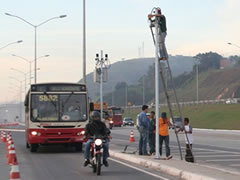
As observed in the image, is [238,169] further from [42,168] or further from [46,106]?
[46,106]

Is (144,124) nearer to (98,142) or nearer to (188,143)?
(188,143)

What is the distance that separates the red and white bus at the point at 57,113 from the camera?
25.6 m

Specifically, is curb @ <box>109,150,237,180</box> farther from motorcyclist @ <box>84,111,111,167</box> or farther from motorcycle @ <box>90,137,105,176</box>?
motorcycle @ <box>90,137,105,176</box>

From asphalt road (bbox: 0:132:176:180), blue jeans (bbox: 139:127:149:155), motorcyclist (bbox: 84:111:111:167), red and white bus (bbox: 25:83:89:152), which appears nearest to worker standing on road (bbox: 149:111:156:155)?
blue jeans (bbox: 139:127:149:155)

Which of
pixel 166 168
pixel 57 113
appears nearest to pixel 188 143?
pixel 166 168

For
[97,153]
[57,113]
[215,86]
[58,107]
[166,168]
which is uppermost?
[215,86]

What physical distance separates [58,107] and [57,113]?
0.93ft

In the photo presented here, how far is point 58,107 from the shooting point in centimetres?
2591

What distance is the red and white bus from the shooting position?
2559 cm

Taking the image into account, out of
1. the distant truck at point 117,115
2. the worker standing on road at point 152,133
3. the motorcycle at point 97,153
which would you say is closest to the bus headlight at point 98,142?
the motorcycle at point 97,153

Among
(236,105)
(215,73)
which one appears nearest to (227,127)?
(236,105)

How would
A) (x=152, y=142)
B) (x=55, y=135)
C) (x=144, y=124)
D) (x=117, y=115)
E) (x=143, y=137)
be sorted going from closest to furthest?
(x=144, y=124), (x=143, y=137), (x=152, y=142), (x=55, y=135), (x=117, y=115)

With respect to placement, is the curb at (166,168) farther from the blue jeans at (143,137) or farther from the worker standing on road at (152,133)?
the worker standing on road at (152,133)

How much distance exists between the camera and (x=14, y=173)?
35.4 feet
